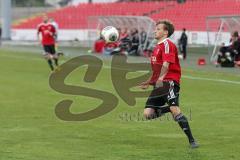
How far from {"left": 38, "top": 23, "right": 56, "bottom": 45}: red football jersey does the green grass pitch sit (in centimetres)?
587

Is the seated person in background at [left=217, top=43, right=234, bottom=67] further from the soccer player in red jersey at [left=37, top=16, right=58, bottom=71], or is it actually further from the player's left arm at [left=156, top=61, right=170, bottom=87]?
the player's left arm at [left=156, top=61, right=170, bottom=87]

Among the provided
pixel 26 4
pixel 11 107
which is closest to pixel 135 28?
pixel 11 107

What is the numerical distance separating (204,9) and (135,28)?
6.90 meters

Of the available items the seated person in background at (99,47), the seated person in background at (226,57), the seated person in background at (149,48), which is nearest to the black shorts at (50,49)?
the seated person in background at (226,57)

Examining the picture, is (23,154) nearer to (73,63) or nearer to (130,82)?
(130,82)

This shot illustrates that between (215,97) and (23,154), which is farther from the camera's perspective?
(215,97)

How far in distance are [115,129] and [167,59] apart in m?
2.90

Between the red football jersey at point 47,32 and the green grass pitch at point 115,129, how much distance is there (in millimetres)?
5873

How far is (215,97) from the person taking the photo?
1783cm

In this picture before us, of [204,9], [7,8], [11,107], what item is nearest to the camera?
[11,107]

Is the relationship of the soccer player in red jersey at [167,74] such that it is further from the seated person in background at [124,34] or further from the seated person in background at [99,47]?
the seated person in background at [99,47]

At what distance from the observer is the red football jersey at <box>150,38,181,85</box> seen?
10.2m

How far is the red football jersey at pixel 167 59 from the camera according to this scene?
10164 millimetres

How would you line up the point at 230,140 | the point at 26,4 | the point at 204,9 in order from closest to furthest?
1. the point at 230,140
2. the point at 204,9
3. the point at 26,4
